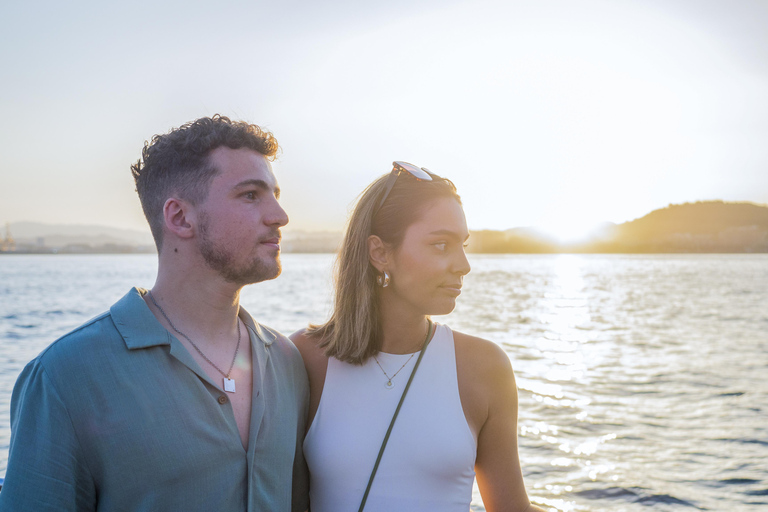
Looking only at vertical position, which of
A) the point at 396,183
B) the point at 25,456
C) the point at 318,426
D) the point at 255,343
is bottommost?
the point at 318,426

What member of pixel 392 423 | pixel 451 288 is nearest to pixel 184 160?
pixel 451 288

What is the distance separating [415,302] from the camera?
9.89 feet

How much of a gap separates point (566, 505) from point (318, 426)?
15.9 feet

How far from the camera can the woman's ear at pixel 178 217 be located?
235cm

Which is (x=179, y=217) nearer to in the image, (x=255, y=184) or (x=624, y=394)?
(x=255, y=184)

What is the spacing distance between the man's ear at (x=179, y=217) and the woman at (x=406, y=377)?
3.40ft

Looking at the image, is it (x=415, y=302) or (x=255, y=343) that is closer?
(x=255, y=343)

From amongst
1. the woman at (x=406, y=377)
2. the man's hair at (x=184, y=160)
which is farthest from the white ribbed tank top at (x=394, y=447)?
the man's hair at (x=184, y=160)

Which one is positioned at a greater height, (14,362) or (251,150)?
(251,150)

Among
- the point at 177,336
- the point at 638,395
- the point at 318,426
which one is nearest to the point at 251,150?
the point at 177,336

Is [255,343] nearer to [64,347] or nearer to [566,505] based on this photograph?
[64,347]

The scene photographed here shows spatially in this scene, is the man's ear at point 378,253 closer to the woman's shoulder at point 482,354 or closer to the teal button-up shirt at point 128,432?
the woman's shoulder at point 482,354

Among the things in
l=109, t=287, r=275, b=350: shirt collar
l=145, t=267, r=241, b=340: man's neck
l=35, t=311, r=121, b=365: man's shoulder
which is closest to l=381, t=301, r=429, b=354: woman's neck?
l=145, t=267, r=241, b=340: man's neck

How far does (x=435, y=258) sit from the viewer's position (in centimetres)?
295
